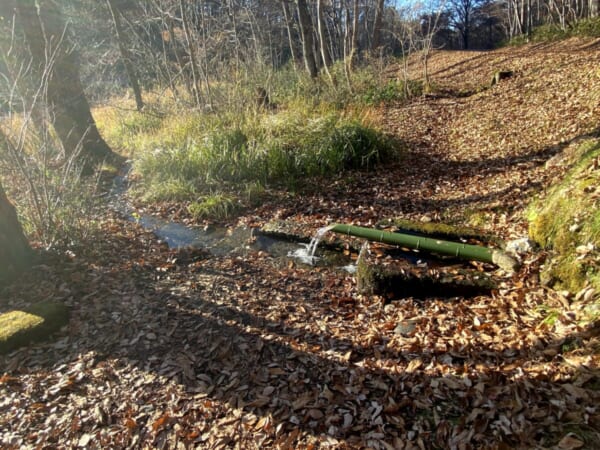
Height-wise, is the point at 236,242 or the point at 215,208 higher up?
the point at 215,208

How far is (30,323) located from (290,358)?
2.31 m

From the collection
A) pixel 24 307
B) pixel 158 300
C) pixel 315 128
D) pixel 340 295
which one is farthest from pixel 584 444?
pixel 315 128

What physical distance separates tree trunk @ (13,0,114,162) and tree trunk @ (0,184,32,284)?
A: 3.08 metres

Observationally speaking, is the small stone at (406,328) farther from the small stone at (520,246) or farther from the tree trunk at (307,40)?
the tree trunk at (307,40)

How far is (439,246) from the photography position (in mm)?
4008

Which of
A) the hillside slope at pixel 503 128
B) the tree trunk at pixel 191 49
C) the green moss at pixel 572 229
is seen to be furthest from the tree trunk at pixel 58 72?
the green moss at pixel 572 229

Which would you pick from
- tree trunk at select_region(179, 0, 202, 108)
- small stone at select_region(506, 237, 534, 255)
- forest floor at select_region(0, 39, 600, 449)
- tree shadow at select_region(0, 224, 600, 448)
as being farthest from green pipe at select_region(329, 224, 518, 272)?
tree trunk at select_region(179, 0, 202, 108)

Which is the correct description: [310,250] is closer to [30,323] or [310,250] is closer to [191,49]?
[30,323]

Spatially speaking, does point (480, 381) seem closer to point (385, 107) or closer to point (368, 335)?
point (368, 335)

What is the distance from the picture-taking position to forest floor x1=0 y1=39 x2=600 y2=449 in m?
2.32

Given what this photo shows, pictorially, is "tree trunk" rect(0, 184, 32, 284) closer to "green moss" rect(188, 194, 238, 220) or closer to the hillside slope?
"green moss" rect(188, 194, 238, 220)

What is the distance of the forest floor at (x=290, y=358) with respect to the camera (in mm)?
2316

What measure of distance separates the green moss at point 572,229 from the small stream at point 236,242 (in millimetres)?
1894

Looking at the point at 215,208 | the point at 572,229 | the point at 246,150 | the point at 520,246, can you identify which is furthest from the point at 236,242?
the point at 572,229
